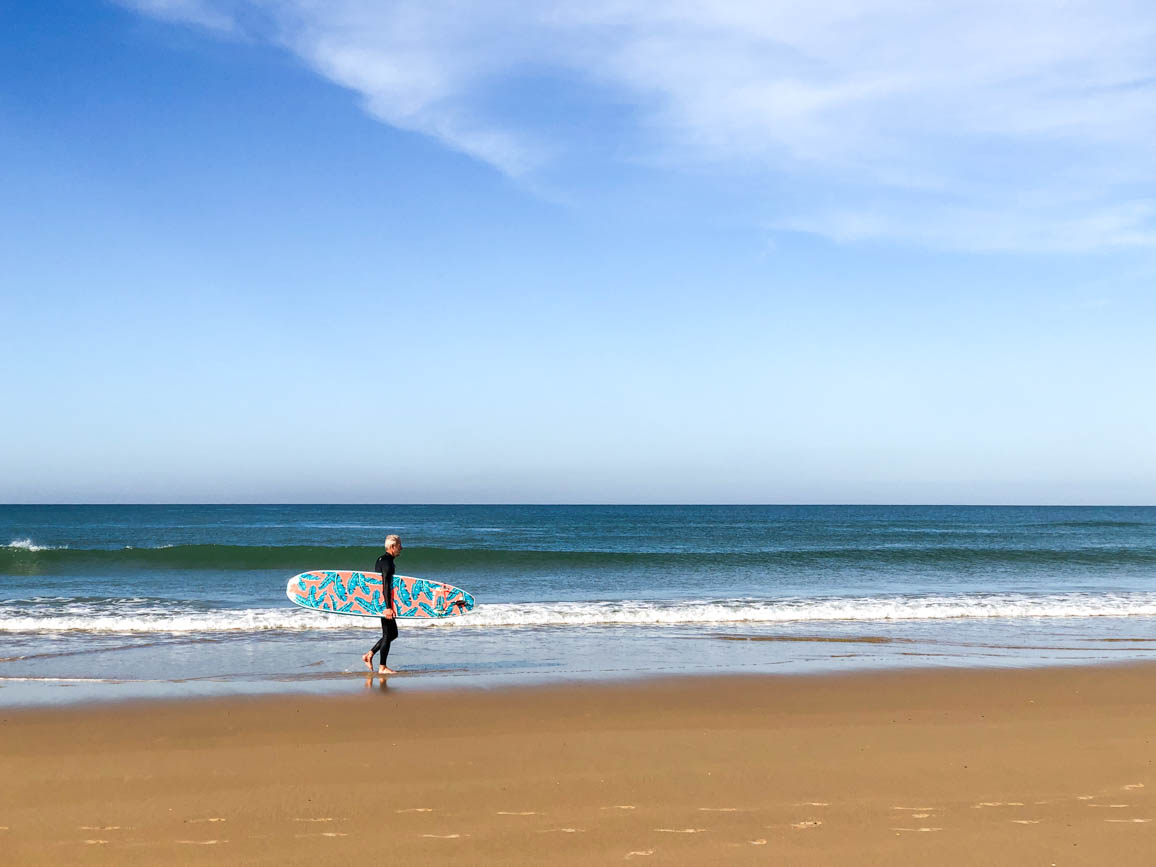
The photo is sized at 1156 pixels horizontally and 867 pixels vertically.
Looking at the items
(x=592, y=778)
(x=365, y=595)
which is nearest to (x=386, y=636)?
(x=365, y=595)

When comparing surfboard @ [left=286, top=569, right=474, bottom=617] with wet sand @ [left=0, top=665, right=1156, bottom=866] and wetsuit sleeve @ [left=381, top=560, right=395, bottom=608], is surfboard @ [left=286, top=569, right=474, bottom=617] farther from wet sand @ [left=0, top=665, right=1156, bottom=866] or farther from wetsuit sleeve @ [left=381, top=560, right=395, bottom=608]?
wet sand @ [left=0, top=665, right=1156, bottom=866]

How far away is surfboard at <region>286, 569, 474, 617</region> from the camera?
1270 cm

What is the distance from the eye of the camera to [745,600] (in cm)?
1848

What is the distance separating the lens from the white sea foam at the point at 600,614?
1453cm

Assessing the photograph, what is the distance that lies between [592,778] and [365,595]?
7.33 metres

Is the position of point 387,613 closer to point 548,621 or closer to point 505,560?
point 548,621

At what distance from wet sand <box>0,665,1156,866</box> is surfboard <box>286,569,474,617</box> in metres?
3.60

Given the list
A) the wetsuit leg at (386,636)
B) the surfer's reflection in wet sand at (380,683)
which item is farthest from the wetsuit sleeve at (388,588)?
the surfer's reflection in wet sand at (380,683)

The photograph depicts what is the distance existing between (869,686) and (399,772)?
5589 millimetres

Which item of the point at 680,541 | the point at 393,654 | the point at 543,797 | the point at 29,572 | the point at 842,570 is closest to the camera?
the point at 543,797

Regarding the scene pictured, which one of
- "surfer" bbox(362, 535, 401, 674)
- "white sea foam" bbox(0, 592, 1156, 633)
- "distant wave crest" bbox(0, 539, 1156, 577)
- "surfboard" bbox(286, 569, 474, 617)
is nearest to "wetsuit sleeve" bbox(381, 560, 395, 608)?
"surfer" bbox(362, 535, 401, 674)

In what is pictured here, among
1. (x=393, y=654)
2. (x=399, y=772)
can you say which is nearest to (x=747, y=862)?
(x=399, y=772)

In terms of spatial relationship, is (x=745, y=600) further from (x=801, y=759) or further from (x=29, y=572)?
(x=29, y=572)

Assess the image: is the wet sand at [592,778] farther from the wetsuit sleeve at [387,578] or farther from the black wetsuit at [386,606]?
the wetsuit sleeve at [387,578]
